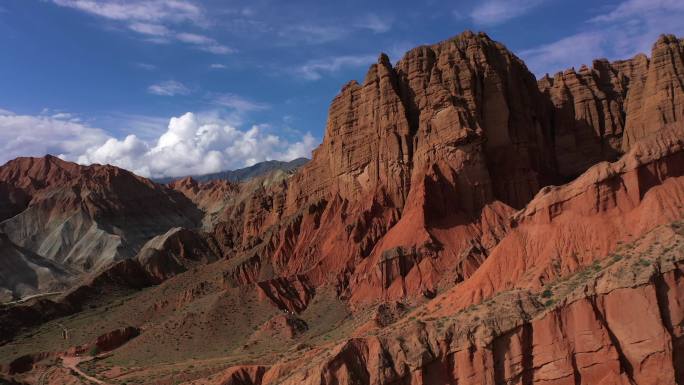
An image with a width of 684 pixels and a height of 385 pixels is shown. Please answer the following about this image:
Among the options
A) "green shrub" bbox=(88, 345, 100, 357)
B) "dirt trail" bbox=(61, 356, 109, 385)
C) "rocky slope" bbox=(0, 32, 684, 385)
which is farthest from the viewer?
"green shrub" bbox=(88, 345, 100, 357)

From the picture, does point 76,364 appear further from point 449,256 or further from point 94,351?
point 449,256

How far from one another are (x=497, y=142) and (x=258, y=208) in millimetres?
57011

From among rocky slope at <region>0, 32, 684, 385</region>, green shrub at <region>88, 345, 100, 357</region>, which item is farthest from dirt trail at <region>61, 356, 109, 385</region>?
green shrub at <region>88, 345, 100, 357</region>

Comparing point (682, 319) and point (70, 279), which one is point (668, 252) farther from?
point (70, 279)

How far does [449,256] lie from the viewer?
8156 centimetres

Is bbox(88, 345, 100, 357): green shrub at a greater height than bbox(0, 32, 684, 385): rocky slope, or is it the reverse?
bbox(0, 32, 684, 385): rocky slope

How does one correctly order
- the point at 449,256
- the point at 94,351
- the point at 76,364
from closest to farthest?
the point at 449,256, the point at 76,364, the point at 94,351

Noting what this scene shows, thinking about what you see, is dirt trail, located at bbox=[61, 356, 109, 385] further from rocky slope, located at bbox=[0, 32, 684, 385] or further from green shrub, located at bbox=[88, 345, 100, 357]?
green shrub, located at bbox=[88, 345, 100, 357]

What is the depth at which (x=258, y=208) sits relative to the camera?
449ft

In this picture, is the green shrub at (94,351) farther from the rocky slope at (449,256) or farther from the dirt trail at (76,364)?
the rocky slope at (449,256)

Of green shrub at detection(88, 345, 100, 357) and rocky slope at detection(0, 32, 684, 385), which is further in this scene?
green shrub at detection(88, 345, 100, 357)

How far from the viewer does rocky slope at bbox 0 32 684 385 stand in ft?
122

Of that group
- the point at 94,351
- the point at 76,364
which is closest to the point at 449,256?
the point at 76,364

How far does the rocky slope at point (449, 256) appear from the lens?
37.2 metres
